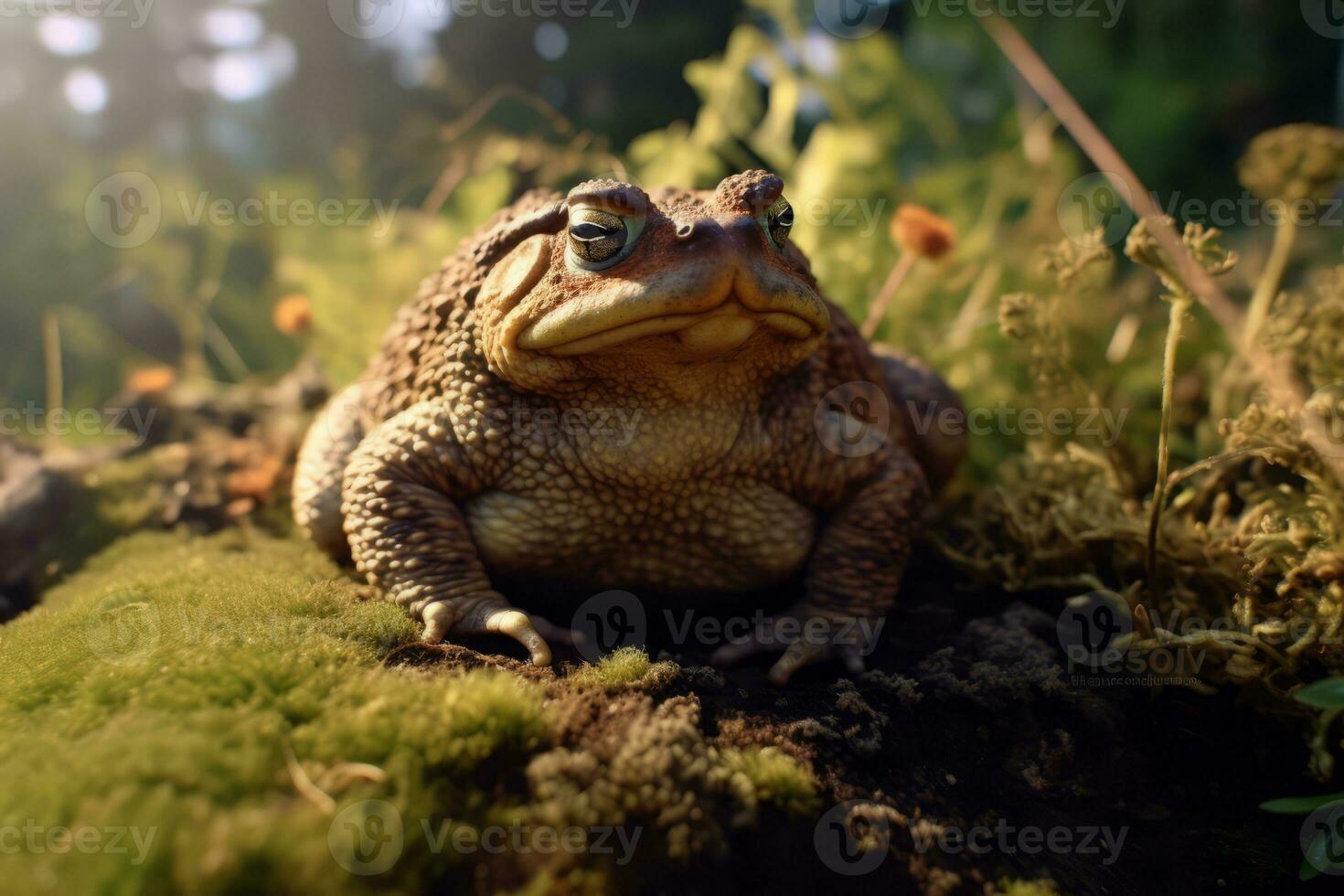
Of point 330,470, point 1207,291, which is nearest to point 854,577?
point 1207,291

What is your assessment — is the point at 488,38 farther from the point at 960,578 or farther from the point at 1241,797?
the point at 1241,797

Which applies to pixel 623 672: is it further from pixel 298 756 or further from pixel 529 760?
pixel 298 756

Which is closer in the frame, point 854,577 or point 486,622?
point 486,622

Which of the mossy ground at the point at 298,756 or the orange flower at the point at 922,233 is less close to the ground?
the orange flower at the point at 922,233

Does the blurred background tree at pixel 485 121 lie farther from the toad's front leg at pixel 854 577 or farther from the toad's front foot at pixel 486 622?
the toad's front foot at pixel 486 622

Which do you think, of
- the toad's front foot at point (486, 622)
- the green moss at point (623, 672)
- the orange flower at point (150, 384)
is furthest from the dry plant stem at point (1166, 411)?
the orange flower at point (150, 384)

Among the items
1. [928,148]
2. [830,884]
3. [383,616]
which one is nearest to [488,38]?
[928,148]

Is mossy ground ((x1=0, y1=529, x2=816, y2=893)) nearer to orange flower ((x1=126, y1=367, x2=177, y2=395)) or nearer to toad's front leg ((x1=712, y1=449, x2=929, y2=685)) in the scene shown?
toad's front leg ((x1=712, y1=449, x2=929, y2=685))
